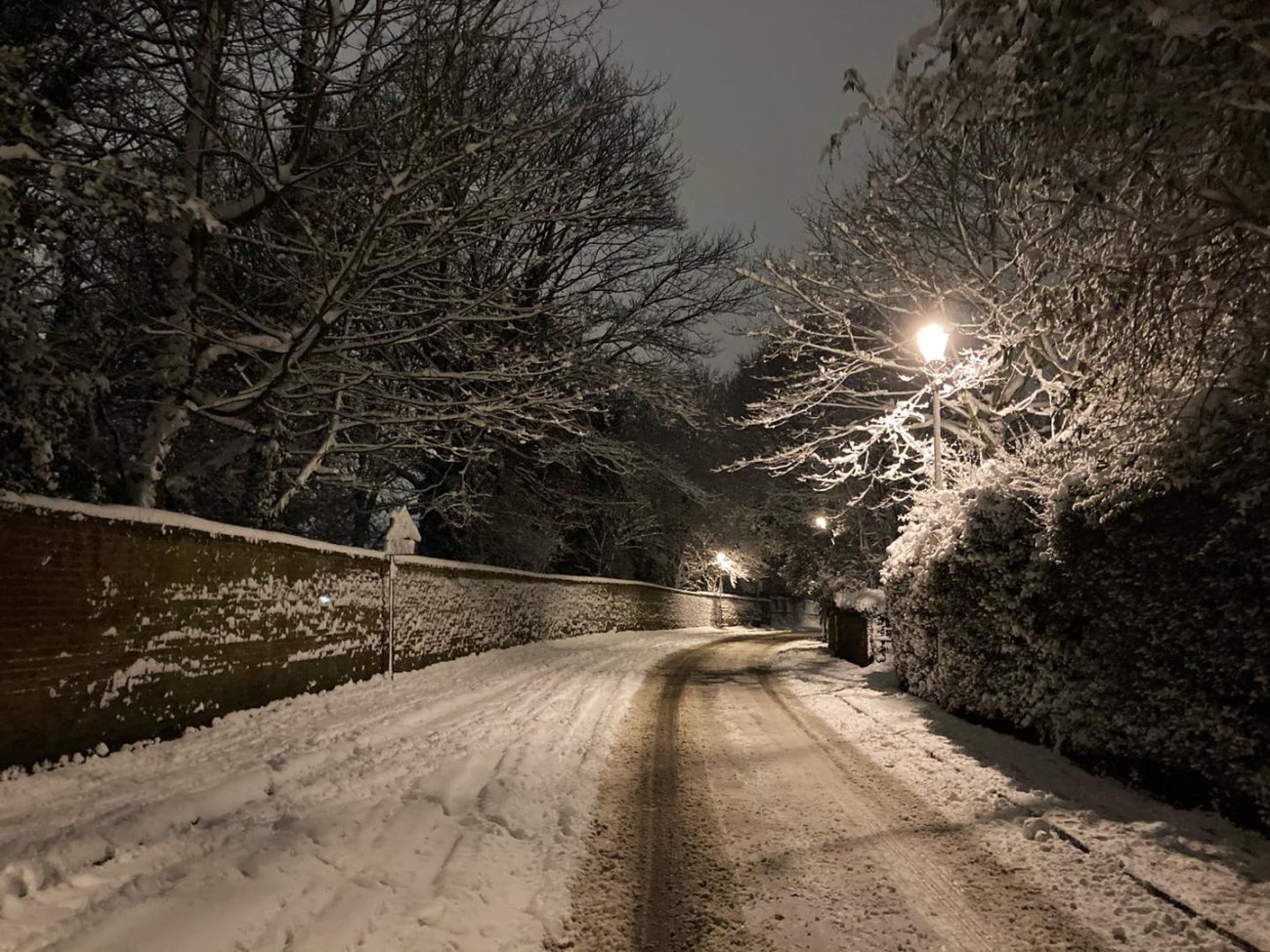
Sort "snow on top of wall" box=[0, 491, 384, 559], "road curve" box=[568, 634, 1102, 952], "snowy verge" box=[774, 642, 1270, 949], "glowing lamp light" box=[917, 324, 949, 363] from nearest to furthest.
A: "road curve" box=[568, 634, 1102, 952]
"snowy verge" box=[774, 642, 1270, 949]
"snow on top of wall" box=[0, 491, 384, 559]
"glowing lamp light" box=[917, 324, 949, 363]

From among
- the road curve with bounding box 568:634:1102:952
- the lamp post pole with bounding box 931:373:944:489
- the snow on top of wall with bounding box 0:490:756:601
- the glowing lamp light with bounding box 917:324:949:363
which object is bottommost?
the road curve with bounding box 568:634:1102:952

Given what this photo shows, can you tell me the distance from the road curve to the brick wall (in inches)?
161

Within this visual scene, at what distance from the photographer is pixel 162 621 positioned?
6391 mm

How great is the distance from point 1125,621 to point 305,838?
19.0ft

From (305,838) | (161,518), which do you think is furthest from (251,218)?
(305,838)

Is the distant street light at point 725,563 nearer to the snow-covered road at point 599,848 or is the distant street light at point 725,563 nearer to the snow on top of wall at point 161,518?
the snow on top of wall at point 161,518

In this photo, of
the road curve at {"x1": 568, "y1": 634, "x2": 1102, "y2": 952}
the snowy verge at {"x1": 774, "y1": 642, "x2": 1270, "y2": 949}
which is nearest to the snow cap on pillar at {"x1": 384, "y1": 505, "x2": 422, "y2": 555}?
the road curve at {"x1": 568, "y1": 634, "x2": 1102, "y2": 952}

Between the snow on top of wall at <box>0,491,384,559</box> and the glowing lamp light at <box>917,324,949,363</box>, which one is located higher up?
the glowing lamp light at <box>917,324,949,363</box>

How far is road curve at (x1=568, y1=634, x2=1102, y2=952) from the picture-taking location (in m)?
3.36

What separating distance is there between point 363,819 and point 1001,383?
454 inches

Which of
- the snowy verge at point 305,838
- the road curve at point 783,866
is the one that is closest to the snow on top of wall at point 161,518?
the snowy verge at point 305,838

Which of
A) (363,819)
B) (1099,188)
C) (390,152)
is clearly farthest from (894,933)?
(390,152)

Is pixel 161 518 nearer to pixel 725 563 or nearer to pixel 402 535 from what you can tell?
pixel 402 535

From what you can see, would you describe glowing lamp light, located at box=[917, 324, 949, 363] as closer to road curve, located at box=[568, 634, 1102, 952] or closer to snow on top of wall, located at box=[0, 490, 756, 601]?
road curve, located at box=[568, 634, 1102, 952]
